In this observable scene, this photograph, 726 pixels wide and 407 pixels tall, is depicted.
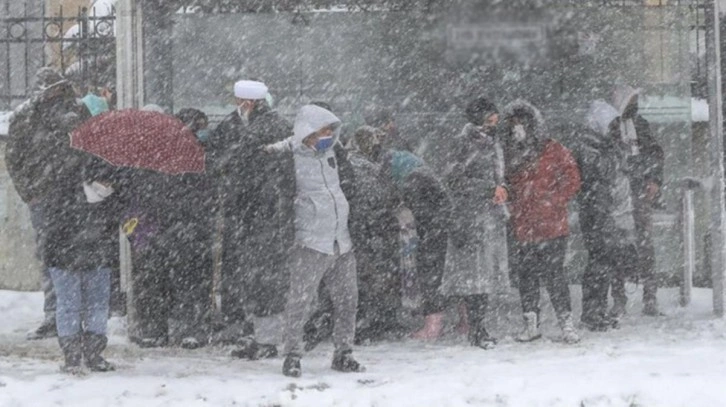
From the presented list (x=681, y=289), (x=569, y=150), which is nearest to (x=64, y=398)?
(x=569, y=150)

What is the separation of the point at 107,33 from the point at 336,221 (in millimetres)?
4599

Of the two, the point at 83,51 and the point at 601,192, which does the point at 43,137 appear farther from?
the point at 601,192

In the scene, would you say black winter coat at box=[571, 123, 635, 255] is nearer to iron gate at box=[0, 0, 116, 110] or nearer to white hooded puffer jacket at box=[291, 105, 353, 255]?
white hooded puffer jacket at box=[291, 105, 353, 255]

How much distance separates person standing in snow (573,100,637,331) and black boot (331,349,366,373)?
265 cm

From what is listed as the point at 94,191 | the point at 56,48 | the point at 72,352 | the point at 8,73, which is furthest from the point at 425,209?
the point at 8,73

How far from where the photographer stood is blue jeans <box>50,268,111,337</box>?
8.73 meters

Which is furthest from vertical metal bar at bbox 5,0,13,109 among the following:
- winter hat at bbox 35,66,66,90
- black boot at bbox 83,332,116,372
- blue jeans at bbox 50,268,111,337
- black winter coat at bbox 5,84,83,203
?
black boot at bbox 83,332,116,372

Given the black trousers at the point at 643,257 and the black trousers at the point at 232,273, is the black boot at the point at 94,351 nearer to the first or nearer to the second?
the black trousers at the point at 232,273

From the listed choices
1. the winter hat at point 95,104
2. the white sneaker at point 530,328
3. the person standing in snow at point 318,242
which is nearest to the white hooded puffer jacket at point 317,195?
the person standing in snow at point 318,242

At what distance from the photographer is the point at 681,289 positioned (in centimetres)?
1202

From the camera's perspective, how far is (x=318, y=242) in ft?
28.6

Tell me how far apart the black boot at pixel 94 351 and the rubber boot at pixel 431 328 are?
2.65 m

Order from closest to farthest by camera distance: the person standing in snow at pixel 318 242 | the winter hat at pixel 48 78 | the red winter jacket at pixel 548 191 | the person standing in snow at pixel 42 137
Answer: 1. the person standing in snow at pixel 318 242
2. the person standing in snow at pixel 42 137
3. the winter hat at pixel 48 78
4. the red winter jacket at pixel 548 191

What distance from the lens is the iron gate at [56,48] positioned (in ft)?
41.1
